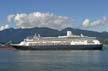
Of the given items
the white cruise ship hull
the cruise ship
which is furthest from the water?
the cruise ship

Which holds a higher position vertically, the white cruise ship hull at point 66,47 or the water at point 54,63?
the white cruise ship hull at point 66,47

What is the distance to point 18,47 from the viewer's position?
166000 mm

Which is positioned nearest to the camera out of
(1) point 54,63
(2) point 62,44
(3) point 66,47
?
(1) point 54,63

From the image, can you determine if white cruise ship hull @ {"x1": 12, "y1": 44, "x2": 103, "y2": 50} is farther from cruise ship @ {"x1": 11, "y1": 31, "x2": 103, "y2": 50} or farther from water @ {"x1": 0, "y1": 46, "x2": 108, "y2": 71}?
water @ {"x1": 0, "y1": 46, "x2": 108, "y2": 71}

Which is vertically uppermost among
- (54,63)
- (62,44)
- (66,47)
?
(62,44)

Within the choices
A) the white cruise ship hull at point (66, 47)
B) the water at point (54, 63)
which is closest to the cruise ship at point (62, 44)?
the white cruise ship hull at point (66, 47)

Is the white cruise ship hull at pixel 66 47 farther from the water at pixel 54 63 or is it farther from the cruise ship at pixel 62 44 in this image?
the water at pixel 54 63

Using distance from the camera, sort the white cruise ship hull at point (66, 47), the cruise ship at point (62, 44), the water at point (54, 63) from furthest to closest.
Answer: the cruise ship at point (62, 44)
the white cruise ship hull at point (66, 47)
the water at point (54, 63)

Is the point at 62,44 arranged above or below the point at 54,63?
above

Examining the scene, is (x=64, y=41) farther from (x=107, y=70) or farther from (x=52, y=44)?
(x=107, y=70)

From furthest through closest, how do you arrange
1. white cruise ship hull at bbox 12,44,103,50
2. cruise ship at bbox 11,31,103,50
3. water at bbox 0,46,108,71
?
1. cruise ship at bbox 11,31,103,50
2. white cruise ship hull at bbox 12,44,103,50
3. water at bbox 0,46,108,71

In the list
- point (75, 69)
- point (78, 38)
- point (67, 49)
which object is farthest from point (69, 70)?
point (78, 38)

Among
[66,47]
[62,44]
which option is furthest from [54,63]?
[62,44]

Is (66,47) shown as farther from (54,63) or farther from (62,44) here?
(54,63)
